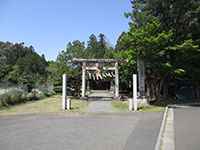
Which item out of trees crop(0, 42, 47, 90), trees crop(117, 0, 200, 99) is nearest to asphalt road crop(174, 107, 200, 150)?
trees crop(117, 0, 200, 99)

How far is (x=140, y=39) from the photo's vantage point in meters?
29.5

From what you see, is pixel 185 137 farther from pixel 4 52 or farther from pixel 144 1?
pixel 4 52

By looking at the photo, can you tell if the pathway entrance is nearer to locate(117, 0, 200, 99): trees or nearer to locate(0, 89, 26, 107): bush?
locate(117, 0, 200, 99): trees

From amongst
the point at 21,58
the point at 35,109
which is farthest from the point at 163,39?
the point at 21,58

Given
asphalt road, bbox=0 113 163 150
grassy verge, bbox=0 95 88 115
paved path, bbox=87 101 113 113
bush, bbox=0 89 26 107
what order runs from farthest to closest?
bush, bbox=0 89 26 107, paved path, bbox=87 101 113 113, grassy verge, bbox=0 95 88 115, asphalt road, bbox=0 113 163 150

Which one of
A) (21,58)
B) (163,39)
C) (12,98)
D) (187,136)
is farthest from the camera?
(21,58)

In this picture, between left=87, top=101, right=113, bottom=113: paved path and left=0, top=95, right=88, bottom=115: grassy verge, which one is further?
left=87, top=101, right=113, bottom=113: paved path

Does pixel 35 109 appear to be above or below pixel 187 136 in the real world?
above

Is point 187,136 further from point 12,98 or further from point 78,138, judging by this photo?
point 12,98

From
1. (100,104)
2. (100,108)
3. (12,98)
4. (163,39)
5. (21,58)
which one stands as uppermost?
(21,58)

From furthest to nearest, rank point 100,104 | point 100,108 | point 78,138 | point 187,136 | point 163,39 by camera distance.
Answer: point 100,104 < point 163,39 < point 100,108 < point 187,136 < point 78,138

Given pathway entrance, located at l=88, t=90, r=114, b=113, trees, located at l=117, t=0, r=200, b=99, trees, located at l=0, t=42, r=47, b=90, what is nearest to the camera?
pathway entrance, located at l=88, t=90, r=114, b=113

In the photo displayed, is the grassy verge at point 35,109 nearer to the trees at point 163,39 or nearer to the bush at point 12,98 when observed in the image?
the bush at point 12,98

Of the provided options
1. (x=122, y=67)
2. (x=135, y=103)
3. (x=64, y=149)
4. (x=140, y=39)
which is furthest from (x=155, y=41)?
(x=64, y=149)
